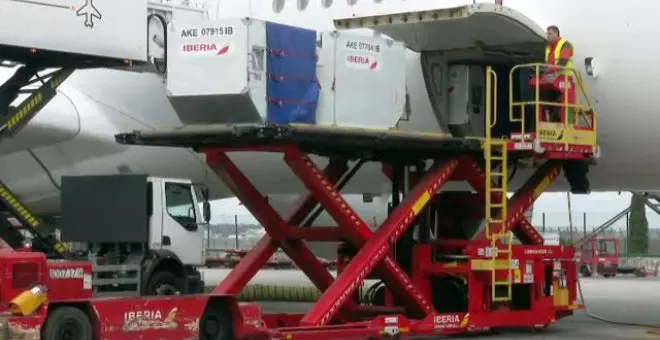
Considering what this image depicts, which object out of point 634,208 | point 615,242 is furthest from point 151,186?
point 634,208

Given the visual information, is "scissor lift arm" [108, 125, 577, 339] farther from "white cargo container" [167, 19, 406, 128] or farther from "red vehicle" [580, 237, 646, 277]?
"red vehicle" [580, 237, 646, 277]

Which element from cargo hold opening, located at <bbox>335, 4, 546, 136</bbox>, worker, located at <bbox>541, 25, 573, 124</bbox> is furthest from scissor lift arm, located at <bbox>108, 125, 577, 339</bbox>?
worker, located at <bbox>541, 25, 573, 124</bbox>

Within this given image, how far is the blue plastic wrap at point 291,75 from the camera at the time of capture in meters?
11.6

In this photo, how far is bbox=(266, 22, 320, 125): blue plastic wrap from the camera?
11625 mm

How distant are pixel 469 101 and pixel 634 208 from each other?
3379cm

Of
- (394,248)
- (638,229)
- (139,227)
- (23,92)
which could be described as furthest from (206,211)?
(638,229)

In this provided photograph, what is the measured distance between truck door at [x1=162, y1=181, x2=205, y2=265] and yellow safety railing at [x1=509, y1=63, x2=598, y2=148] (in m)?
6.14

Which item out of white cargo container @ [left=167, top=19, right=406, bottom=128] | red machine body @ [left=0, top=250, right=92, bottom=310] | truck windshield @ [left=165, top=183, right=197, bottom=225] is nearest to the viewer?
white cargo container @ [left=167, top=19, right=406, bottom=128]

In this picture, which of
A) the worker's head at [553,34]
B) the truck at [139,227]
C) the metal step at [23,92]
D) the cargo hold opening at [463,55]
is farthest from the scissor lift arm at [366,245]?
the truck at [139,227]

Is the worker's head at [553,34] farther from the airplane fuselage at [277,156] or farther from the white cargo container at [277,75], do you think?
the white cargo container at [277,75]

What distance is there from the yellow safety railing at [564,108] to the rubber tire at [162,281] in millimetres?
5732

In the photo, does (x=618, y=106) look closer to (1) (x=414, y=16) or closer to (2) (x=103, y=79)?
(1) (x=414, y=16)

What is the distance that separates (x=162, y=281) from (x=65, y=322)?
654 cm

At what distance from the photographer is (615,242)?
36.1m
